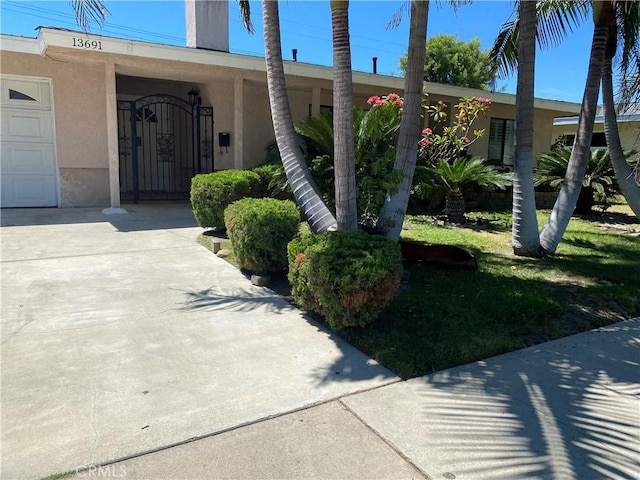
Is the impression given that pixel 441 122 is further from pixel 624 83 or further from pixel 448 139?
pixel 624 83

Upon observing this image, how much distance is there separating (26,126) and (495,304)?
1066cm

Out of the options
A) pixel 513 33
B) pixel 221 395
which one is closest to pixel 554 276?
pixel 221 395

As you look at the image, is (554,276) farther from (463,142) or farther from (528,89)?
(463,142)

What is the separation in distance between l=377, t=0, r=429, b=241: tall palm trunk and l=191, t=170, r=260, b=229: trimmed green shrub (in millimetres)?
3241

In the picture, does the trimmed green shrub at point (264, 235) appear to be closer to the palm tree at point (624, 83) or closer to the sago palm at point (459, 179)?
the sago palm at point (459, 179)

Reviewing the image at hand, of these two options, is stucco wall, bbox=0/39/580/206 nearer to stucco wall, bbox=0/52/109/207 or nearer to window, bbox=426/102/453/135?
stucco wall, bbox=0/52/109/207

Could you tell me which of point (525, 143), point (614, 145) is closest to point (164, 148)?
point (525, 143)

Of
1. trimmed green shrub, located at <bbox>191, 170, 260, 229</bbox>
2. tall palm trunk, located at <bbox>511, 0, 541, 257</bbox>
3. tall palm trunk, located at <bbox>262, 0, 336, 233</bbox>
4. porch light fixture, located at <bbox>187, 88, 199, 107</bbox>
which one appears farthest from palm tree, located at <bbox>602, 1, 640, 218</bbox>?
porch light fixture, located at <bbox>187, 88, 199, 107</bbox>

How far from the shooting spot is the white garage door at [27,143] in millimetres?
10461

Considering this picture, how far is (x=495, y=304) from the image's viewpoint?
5.17m

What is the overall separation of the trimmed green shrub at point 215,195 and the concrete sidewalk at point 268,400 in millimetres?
2920

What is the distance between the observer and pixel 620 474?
2.58 m

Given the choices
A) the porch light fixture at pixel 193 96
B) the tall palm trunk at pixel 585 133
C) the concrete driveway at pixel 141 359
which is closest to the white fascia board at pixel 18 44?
the porch light fixture at pixel 193 96

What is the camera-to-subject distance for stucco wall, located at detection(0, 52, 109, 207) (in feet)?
35.2
